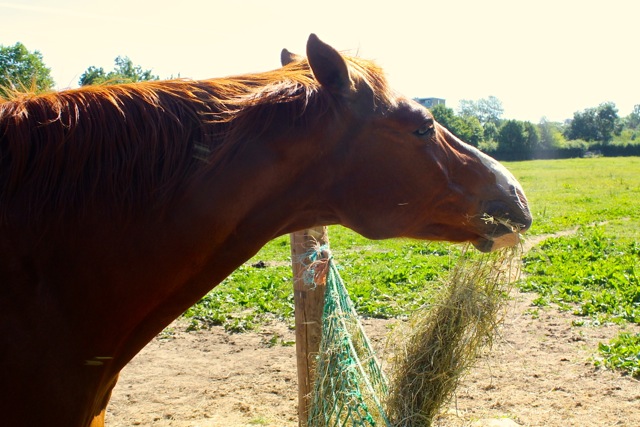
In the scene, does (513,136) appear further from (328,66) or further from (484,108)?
(328,66)

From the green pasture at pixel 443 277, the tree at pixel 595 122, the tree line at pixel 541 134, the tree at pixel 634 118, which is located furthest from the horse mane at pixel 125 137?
the tree at pixel 634 118

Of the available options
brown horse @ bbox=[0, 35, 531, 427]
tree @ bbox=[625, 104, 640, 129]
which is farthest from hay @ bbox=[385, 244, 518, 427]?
tree @ bbox=[625, 104, 640, 129]

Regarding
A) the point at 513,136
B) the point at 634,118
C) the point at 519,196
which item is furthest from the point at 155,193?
the point at 634,118

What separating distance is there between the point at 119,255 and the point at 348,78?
3.89ft

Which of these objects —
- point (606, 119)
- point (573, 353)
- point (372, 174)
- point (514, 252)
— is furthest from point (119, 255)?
point (606, 119)

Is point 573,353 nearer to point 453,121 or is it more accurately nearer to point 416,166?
point 416,166

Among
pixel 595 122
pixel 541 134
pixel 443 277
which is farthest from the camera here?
pixel 595 122

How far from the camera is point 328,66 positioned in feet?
7.45

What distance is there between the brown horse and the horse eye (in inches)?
0.5

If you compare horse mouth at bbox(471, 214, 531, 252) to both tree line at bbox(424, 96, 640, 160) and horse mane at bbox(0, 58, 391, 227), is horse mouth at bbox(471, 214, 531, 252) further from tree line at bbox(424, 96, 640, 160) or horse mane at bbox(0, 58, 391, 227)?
tree line at bbox(424, 96, 640, 160)

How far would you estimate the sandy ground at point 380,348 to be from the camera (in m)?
4.75

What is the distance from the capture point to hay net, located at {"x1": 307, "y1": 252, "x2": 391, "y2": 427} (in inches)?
108

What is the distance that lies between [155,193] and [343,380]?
1.56 metres

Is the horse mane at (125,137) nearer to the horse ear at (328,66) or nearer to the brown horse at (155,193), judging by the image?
the brown horse at (155,193)
